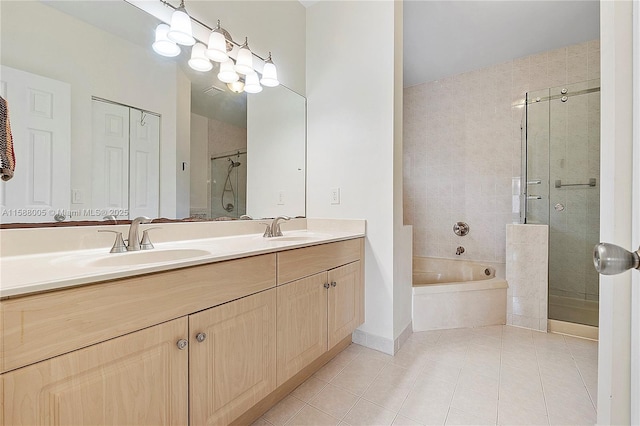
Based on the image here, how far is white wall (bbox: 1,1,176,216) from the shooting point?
988mm

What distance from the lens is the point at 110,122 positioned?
3.96ft

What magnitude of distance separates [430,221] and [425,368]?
196cm

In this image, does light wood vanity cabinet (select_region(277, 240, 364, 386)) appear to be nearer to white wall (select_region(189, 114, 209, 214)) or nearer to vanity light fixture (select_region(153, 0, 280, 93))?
white wall (select_region(189, 114, 209, 214))

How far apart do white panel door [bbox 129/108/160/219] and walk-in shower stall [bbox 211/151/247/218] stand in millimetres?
333

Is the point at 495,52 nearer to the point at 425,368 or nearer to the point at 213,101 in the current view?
the point at 213,101

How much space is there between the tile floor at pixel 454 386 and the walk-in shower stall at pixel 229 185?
42.3 inches

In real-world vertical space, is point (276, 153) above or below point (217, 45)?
below

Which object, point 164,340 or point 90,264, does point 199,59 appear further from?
point 164,340

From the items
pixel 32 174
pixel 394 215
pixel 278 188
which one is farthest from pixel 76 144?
pixel 394 215

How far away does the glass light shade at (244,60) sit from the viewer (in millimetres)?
1692

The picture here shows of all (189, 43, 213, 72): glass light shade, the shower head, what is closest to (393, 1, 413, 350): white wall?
the shower head

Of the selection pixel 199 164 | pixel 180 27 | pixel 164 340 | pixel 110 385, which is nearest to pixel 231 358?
pixel 164 340

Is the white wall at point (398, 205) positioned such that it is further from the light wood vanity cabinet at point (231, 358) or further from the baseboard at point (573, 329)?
the baseboard at point (573, 329)

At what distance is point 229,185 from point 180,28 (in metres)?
0.82
